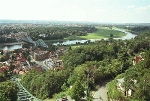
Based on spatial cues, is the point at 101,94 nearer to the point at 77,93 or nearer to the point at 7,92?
the point at 77,93

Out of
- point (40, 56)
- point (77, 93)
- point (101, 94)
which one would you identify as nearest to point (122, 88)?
point (101, 94)

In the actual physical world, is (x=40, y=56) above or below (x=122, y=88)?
below

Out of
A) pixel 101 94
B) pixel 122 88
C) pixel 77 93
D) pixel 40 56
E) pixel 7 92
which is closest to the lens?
pixel 77 93

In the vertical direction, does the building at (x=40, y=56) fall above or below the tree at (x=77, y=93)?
below

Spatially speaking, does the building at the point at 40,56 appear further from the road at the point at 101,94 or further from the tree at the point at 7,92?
the tree at the point at 7,92

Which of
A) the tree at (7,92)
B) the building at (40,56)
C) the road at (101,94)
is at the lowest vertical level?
the building at (40,56)

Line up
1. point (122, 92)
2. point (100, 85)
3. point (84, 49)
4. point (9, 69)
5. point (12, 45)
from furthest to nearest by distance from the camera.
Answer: point (12, 45), point (84, 49), point (9, 69), point (100, 85), point (122, 92)

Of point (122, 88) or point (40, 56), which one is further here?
point (40, 56)

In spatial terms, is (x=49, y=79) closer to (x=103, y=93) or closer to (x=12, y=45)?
(x=103, y=93)

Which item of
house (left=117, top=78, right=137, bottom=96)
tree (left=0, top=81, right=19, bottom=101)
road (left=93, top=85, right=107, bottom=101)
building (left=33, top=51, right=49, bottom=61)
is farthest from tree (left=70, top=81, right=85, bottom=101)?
building (left=33, top=51, right=49, bottom=61)

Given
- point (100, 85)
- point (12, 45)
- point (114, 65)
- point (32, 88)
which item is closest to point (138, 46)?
point (114, 65)

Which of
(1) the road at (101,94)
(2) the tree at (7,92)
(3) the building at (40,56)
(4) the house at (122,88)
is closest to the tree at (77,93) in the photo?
(1) the road at (101,94)
